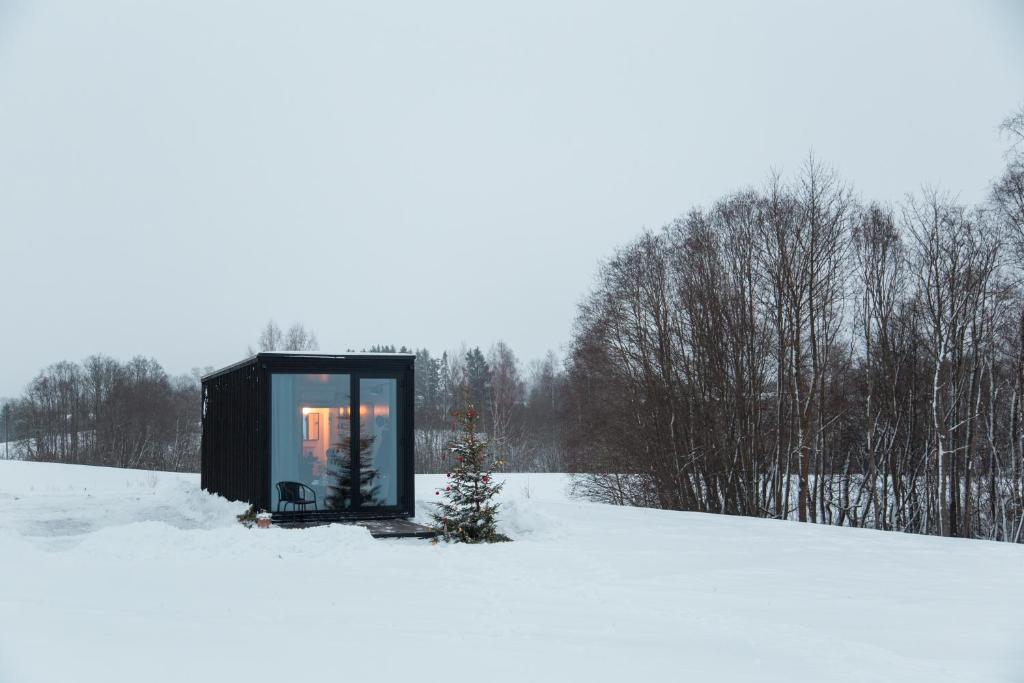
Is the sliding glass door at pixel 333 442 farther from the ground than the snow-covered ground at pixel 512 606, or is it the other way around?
the sliding glass door at pixel 333 442

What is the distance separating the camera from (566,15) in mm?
22172

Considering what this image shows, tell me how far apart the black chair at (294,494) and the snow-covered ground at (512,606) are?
70.7 inches

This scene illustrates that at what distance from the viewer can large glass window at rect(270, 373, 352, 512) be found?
417 inches

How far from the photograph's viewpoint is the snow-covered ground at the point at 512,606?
4605 mm

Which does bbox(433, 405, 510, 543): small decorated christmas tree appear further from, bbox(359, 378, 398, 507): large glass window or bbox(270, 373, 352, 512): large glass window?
bbox(270, 373, 352, 512): large glass window

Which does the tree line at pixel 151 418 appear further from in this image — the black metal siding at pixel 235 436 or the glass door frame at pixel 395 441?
the glass door frame at pixel 395 441

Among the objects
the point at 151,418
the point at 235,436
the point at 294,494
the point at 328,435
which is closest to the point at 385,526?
the point at 294,494

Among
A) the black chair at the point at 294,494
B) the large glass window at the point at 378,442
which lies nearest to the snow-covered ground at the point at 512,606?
the black chair at the point at 294,494

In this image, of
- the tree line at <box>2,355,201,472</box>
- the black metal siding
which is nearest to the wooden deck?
the black metal siding

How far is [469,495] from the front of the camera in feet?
31.8

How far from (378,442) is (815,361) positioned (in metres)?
12.3

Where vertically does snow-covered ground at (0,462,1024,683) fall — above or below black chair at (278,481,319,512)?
below

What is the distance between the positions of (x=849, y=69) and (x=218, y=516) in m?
16.0

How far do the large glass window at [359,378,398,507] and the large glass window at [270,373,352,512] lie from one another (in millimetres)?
206
